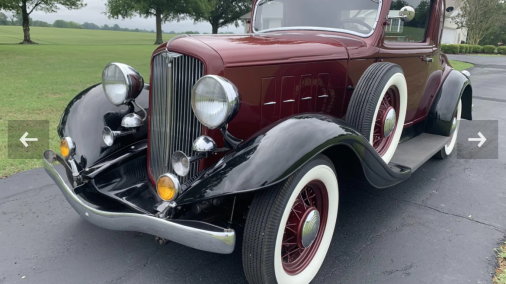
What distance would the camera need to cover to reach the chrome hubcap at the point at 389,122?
9.75 feet

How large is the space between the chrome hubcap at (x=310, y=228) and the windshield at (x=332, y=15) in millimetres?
1757

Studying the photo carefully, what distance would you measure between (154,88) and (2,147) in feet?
10.3

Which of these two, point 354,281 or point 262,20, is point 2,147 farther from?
point 354,281

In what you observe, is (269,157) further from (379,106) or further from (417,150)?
(417,150)

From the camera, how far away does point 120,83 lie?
2607mm

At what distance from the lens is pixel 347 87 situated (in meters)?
2.93

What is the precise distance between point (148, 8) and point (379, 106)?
3089 cm

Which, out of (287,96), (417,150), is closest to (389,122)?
(417,150)

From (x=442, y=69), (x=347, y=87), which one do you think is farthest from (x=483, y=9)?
(x=347, y=87)

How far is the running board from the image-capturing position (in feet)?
10.3

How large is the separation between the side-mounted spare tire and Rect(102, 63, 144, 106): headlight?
1.54 metres

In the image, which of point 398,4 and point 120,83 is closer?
point 120,83

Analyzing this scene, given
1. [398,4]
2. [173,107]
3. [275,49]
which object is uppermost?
[398,4]

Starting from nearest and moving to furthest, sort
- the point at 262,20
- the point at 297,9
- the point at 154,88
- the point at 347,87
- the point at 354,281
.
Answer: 1. the point at 354,281
2. the point at 154,88
3. the point at 347,87
4. the point at 297,9
5. the point at 262,20
